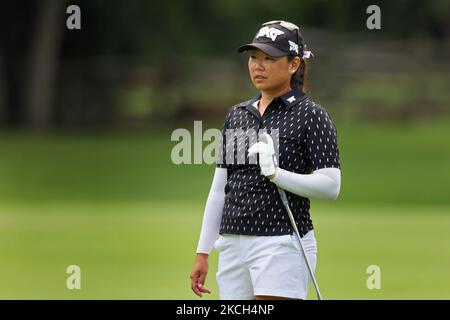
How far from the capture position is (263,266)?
212 inches

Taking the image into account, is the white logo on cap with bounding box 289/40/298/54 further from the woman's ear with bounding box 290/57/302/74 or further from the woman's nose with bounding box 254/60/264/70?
the woman's nose with bounding box 254/60/264/70

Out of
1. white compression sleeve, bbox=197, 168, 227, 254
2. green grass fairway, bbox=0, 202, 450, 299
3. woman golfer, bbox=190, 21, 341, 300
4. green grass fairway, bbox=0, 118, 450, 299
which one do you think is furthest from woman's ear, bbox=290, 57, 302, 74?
green grass fairway, bbox=0, 118, 450, 299

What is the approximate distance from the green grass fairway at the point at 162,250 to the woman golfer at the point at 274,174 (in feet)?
11.9

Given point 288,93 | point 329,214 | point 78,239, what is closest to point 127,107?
point 329,214

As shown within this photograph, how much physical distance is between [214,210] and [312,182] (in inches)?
22.5

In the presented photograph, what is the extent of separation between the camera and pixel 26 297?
9203 mm

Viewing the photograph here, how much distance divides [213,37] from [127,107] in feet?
12.6

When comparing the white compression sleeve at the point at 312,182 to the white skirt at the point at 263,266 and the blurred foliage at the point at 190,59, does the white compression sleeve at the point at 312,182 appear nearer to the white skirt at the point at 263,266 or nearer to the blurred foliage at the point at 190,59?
the white skirt at the point at 263,266

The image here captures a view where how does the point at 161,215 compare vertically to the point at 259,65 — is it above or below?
below

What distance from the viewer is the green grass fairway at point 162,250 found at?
9.91m

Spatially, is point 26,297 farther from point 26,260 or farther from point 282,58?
point 282,58

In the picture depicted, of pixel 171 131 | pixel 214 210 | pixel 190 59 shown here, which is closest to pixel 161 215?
pixel 214 210

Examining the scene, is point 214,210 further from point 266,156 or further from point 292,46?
point 292,46

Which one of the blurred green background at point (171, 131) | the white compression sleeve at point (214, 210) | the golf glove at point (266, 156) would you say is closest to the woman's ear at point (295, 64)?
the golf glove at point (266, 156)
